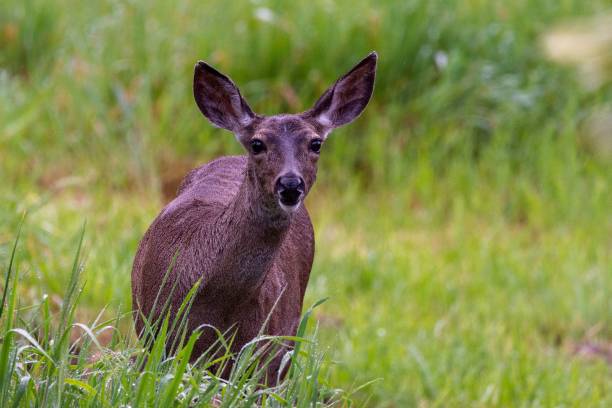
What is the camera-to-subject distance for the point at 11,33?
28.3ft

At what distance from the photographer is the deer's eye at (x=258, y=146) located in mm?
4195

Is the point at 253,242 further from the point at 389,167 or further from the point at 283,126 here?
the point at 389,167

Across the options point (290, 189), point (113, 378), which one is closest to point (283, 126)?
point (290, 189)

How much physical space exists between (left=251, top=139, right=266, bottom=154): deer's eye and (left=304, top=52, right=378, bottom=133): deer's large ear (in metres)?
0.37

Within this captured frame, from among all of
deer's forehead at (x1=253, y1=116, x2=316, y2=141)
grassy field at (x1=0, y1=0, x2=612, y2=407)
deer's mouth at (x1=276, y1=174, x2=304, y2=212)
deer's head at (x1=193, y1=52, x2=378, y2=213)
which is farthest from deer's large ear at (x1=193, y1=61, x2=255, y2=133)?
grassy field at (x1=0, y1=0, x2=612, y2=407)

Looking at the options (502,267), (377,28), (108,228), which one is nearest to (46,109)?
(108,228)

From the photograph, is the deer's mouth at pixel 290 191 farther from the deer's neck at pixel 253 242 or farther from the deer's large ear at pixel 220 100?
the deer's large ear at pixel 220 100

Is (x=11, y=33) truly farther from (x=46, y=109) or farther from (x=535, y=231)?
(x=535, y=231)

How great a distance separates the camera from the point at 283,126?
4258mm

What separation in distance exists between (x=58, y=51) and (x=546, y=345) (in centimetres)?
393

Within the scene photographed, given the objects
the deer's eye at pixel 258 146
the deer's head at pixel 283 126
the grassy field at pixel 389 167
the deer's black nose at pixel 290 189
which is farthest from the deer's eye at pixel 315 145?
the grassy field at pixel 389 167

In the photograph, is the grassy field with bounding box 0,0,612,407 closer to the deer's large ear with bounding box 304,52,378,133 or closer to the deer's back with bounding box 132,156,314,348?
the deer's back with bounding box 132,156,314,348

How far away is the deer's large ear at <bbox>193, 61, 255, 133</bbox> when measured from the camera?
4.49 meters

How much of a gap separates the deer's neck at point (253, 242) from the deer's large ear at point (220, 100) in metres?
0.38
